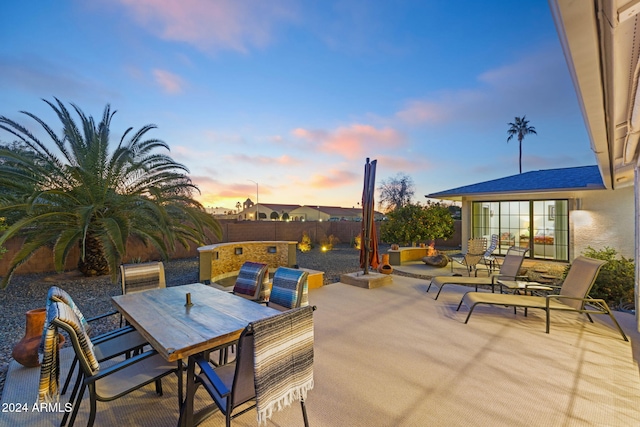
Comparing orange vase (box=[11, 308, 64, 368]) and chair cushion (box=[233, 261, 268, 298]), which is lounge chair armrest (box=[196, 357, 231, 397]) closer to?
chair cushion (box=[233, 261, 268, 298])

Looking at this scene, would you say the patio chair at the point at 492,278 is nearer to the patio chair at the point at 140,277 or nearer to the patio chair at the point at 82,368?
→ the patio chair at the point at 140,277

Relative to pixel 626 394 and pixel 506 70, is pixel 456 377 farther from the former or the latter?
pixel 506 70

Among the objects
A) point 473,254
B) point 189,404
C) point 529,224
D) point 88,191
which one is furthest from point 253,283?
point 529,224

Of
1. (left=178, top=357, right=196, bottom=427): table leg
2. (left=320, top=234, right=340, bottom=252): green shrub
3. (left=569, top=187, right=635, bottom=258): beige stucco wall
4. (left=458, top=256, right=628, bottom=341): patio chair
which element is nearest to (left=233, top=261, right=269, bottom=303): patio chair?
(left=178, top=357, right=196, bottom=427): table leg

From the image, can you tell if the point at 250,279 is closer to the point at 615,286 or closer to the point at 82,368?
the point at 82,368

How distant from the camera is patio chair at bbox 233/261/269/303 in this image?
374 cm

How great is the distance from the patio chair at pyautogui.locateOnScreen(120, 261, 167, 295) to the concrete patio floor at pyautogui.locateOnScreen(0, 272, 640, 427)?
95 centimetres

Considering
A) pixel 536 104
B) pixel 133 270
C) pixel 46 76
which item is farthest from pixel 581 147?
pixel 46 76

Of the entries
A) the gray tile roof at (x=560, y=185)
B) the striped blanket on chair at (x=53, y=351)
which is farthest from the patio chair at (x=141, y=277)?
the gray tile roof at (x=560, y=185)

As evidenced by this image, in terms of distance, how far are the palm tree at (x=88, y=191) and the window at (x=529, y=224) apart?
1124cm

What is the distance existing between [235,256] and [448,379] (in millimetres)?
6278

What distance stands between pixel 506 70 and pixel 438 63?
202 cm

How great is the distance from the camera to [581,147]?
699 inches

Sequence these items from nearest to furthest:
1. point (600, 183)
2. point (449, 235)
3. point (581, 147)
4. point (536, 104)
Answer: point (600, 183), point (536, 104), point (449, 235), point (581, 147)
